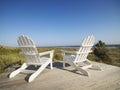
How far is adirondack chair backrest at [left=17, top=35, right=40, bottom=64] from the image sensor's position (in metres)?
2.75

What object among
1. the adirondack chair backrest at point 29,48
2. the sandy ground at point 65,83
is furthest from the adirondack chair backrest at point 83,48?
the adirondack chair backrest at point 29,48

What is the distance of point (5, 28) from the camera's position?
10.0 metres

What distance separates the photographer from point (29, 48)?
2.87 meters

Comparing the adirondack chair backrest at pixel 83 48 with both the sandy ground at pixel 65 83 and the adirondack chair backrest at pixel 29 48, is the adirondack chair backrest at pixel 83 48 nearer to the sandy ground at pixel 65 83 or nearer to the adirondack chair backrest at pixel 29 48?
the sandy ground at pixel 65 83

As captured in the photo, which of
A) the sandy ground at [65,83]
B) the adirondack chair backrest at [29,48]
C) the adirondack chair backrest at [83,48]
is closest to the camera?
the sandy ground at [65,83]

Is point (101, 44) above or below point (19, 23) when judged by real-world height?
below

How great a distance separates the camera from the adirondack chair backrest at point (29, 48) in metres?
2.75

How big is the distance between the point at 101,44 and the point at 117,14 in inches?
94.0

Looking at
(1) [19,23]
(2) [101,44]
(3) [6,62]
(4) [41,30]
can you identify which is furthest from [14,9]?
(2) [101,44]

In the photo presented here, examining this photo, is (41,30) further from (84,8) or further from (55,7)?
(84,8)

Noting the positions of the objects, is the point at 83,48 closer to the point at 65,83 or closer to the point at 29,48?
the point at 65,83

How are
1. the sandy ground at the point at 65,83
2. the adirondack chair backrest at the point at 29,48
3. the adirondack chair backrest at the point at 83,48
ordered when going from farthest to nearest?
the adirondack chair backrest at the point at 83,48, the adirondack chair backrest at the point at 29,48, the sandy ground at the point at 65,83

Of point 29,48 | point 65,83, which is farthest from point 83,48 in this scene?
point 29,48

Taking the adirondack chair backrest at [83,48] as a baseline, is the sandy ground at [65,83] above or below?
below
